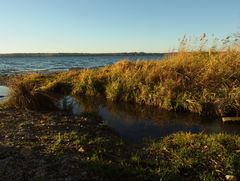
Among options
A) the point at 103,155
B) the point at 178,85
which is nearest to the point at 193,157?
the point at 103,155

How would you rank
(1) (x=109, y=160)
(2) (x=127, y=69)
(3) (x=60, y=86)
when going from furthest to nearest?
(3) (x=60, y=86) → (2) (x=127, y=69) → (1) (x=109, y=160)

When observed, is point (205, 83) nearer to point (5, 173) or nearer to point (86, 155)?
point (86, 155)

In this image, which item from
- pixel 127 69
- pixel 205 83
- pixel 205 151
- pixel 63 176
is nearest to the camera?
pixel 63 176

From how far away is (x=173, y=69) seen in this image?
13.6 metres

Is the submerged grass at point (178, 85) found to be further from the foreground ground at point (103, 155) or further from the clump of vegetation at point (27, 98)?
the foreground ground at point (103, 155)

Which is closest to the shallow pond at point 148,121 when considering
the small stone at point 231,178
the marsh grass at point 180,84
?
the marsh grass at point 180,84

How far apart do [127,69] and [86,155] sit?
31.3 feet

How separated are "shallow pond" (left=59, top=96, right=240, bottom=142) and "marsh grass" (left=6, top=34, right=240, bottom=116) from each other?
48 centimetres

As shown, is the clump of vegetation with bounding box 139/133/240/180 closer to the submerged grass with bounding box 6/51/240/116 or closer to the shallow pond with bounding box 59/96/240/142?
the shallow pond with bounding box 59/96/240/142

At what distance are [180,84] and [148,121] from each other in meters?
2.82

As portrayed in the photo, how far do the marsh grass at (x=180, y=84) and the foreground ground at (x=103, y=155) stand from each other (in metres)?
3.43

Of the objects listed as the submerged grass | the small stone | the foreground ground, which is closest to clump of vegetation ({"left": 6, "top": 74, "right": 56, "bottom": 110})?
the submerged grass

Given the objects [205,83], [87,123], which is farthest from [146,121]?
[205,83]

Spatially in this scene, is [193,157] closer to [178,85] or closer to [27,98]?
[178,85]
